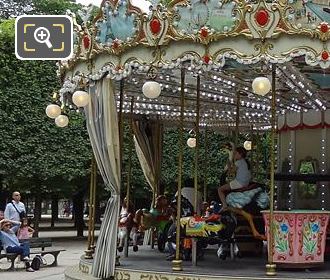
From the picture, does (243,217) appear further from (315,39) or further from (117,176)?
(315,39)

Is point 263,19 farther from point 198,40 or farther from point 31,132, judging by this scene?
point 31,132

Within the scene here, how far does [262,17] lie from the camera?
887 cm

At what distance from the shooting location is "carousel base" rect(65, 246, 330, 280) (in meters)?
9.24

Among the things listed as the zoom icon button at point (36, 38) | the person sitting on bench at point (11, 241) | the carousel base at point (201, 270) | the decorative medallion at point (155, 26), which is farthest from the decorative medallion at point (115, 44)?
the person sitting on bench at point (11, 241)

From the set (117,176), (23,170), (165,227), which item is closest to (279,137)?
(165,227)

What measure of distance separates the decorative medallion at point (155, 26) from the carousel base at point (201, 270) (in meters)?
3.52

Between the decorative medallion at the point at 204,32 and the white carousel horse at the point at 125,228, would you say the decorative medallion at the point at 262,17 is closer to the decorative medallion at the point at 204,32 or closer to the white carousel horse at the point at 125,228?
the decorative medallion at the point at 204,32

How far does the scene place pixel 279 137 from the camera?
15.0m

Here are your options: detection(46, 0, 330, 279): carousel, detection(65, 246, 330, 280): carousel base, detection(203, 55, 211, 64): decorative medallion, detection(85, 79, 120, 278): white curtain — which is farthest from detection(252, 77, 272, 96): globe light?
detection(65, 246, 330, 280): carousel base

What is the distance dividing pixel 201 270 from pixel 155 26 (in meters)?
3.72

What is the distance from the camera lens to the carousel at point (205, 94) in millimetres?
8922

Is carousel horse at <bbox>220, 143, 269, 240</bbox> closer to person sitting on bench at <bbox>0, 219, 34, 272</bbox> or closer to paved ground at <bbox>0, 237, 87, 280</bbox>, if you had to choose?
paved ground at <bbox>0, 237, 87, 280</bbox>

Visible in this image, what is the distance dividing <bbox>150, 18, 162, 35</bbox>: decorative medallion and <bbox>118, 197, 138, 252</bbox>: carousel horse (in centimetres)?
398

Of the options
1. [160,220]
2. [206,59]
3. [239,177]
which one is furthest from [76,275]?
[206,59]
